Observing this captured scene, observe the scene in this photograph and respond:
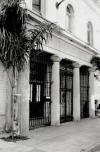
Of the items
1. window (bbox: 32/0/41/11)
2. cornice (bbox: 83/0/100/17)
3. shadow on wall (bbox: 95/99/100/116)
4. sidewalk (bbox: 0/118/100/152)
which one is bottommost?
Answer: sidewalk (bbox: 0/118/100/152)

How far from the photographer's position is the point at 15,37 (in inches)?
359

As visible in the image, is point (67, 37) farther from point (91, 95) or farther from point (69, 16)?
point (91, 95)

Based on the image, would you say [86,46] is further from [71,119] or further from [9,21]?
[9,21]

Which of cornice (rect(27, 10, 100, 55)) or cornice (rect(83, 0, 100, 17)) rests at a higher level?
cornice (rect(83, 0, 100, 17))

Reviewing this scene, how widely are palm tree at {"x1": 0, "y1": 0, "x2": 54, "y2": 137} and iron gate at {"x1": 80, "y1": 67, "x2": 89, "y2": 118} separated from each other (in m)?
Answer: 8.97

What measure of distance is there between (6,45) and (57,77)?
5.43m

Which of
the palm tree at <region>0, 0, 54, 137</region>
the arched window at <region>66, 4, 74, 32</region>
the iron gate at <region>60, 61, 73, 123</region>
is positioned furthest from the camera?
the iron gate at <region>60, 61, 73, 123</region>

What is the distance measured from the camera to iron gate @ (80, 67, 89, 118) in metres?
18.3

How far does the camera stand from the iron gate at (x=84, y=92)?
1827 centimetres

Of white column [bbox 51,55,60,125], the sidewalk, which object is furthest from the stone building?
the sidewalk

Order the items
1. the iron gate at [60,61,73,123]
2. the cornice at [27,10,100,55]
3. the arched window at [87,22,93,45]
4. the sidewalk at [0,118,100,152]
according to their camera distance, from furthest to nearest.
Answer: the arched window at [87,22,93,45]
the iron gate at [60,61,73,123]
the cornice at [27,10,100,55]
the sidewalk at [0,118,100,152]

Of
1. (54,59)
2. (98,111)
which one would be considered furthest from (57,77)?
(98,111)

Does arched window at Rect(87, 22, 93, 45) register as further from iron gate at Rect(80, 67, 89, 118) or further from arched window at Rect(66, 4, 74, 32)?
arched window at Rect(66, 4, 74, 32)

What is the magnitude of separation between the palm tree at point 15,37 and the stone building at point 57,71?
773mm
